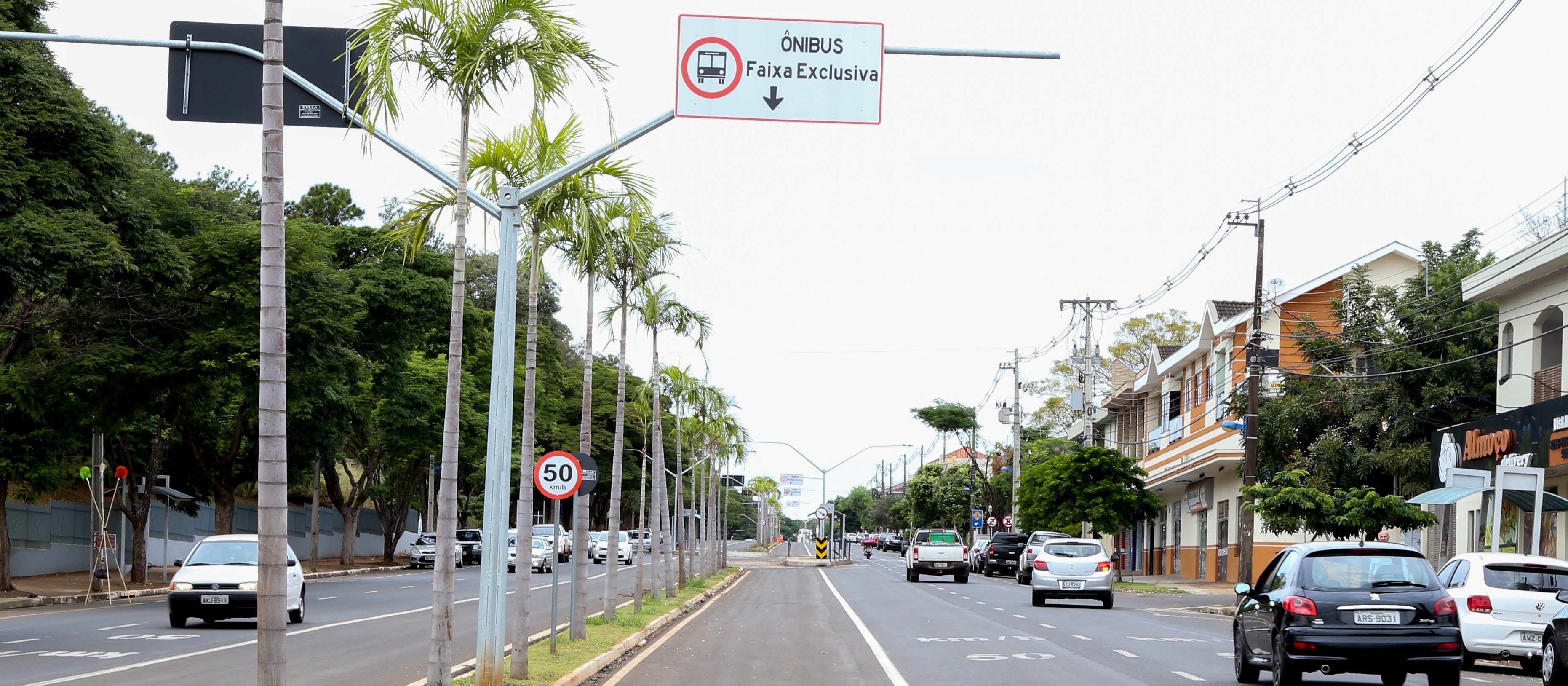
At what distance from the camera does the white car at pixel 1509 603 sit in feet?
55.9

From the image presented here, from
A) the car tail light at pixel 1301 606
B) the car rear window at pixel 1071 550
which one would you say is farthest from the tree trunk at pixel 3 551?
the car tail light at pixel 1301 606

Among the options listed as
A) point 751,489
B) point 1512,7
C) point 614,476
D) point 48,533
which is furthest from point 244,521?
point 751,489

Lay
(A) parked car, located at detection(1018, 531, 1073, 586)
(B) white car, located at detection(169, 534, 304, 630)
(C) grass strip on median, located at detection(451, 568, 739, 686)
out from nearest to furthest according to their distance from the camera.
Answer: (C) grass strip on median, located at detection(451, 568, 739, 686)
(B) white car, located at detection(169, 534, 304, 630)
(A) parked car, located at detection(1018, 531, 1073, 586)

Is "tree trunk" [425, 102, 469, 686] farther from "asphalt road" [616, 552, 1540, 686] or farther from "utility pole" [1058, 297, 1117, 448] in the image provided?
"utility pole" [1058, 297, 1117, 448]

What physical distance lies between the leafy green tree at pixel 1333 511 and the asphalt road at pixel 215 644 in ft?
49.8

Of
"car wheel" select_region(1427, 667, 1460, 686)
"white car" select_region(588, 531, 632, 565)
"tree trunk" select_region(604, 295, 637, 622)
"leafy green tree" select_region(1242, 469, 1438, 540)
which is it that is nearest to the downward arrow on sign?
"car wheel" select_region(1427, 667, 1460, 686)

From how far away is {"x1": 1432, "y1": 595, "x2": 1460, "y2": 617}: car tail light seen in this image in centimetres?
1302

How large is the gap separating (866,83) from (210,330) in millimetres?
23592

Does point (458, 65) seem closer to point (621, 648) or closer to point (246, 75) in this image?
point (246, 75)

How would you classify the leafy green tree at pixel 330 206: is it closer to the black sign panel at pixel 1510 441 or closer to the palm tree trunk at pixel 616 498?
the palm tree trunk at pixel 616 498

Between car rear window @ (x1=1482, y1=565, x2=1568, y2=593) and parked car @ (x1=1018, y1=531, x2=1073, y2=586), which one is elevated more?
car rear window @ (x1=1482, y1=565, x2=1568, y2=593)

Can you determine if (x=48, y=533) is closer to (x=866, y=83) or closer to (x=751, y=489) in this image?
(x=866, y=83)

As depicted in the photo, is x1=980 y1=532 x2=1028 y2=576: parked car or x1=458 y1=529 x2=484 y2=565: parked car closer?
x1=980 y1=532 x2=1028 y2=576: parked car

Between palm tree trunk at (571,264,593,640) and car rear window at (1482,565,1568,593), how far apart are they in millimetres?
11217
